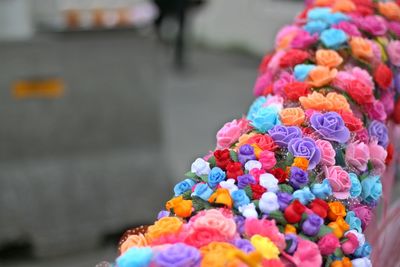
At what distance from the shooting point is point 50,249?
357 centimetres

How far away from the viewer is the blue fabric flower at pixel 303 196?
96cm

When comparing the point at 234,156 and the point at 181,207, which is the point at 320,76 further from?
the point at 181,207

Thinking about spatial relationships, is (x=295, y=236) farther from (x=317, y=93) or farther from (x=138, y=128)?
(x=138, y=128)

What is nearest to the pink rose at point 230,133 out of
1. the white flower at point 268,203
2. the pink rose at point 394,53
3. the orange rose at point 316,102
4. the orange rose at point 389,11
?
the orange rose at point 316,102

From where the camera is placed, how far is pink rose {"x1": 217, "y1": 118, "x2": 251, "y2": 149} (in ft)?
3.77

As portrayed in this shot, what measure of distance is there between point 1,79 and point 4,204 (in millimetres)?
682

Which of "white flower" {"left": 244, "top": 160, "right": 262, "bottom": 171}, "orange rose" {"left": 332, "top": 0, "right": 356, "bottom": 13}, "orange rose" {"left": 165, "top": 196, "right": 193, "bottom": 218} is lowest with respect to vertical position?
"orange rose" {"left": 165, "top": 196, "right": 193, "bottom": 218}

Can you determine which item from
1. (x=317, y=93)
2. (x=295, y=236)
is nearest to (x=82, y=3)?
(x=317, y=93)

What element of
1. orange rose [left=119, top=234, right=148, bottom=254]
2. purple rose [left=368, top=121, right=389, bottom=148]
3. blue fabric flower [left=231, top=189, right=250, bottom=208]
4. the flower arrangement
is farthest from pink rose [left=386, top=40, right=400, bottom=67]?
orange rose [left=119, top=234, right=148, bottom=254]

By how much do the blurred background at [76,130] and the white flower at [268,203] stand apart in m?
2.73

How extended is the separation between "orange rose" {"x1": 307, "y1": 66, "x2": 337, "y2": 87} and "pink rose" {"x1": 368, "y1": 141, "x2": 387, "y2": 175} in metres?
0.16

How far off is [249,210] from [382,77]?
58cm

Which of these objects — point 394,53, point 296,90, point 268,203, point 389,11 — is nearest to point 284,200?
point 268,203

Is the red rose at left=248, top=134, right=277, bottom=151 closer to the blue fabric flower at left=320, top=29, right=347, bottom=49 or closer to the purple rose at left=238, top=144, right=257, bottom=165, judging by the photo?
the purple rose at left=238, top=144, right=257, bottom=165
